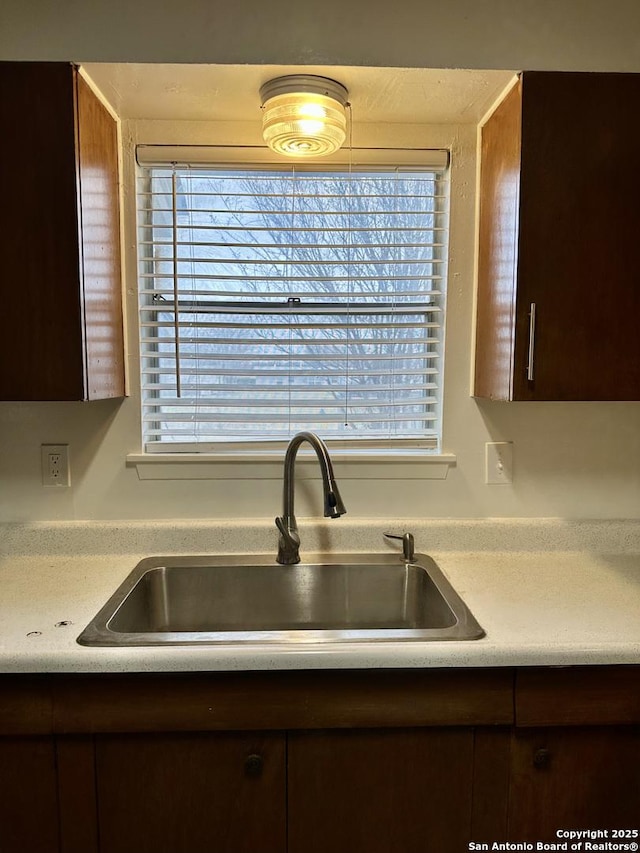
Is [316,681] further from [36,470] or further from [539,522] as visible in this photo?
[36,470]

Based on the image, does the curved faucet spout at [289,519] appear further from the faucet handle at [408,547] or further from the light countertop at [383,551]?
the faucet handle at [408,547]

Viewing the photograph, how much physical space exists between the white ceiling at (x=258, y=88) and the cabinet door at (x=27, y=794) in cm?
146

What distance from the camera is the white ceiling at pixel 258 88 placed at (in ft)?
3.97

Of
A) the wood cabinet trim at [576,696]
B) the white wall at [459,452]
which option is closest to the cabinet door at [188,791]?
the wood cabinet trim at [576,696]

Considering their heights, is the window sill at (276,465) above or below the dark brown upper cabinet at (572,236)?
below

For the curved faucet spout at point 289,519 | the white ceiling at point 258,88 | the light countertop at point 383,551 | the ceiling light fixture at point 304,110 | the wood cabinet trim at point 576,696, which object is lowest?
the wood cabinet trim at point 576,696

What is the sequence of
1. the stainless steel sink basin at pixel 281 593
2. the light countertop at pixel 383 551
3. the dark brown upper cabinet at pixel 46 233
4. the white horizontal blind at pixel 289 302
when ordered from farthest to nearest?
the white horizontal blind at pixel 289 302, the stainless steel sink basin at pixel 281 593, the dark brown upper cabinet at pixel 46 233, the light countertop at pixel 383 551

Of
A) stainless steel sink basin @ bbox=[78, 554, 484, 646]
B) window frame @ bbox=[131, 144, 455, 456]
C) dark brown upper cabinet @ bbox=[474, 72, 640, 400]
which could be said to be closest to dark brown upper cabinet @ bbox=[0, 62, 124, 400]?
window frame @ bbox=[131, 144, 455, 456]

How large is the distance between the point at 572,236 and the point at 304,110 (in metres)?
0.69

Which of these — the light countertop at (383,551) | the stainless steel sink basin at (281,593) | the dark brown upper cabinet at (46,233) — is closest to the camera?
the light countertop at (383,551)

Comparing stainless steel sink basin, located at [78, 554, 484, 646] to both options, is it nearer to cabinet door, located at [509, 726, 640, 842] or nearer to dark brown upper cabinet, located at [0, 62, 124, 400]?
cabinet door, located at [509, 726, 640, 842]

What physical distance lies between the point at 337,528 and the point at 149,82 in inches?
48.9

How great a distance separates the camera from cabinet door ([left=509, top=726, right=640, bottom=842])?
1.01 m

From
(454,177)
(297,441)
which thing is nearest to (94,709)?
(297,441)
